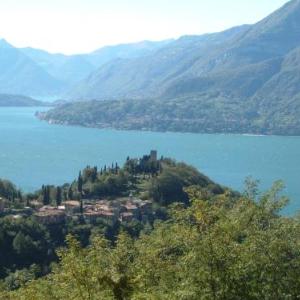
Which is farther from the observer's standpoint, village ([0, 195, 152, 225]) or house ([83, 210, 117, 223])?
house ([83, 210, 117, 223])

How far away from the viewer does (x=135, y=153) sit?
99125mm

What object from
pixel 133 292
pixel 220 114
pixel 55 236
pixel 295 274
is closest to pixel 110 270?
pixel 133 292

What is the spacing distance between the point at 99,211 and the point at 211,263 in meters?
32.0

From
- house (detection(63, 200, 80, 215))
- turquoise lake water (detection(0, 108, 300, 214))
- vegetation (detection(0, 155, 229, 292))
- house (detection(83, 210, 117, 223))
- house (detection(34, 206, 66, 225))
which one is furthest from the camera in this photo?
turquoise lake water (detection(0, 108, 300, 214))

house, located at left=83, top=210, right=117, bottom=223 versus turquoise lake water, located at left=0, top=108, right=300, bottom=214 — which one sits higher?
house, located at left=83, top=210, right=117, bottom=223

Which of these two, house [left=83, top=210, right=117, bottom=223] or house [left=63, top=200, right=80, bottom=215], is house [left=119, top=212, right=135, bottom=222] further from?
house [left=63, top=200, right=80, bottom=215]

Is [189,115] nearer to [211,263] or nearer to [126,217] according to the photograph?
[126,217]

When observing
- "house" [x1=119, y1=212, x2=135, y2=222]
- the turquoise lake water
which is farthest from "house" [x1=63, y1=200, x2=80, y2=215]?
the turquoise lake water

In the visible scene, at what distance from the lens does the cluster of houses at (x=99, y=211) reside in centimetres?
3812

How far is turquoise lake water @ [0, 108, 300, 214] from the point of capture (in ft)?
258

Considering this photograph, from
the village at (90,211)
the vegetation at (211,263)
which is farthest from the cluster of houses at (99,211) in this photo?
the vegetation at (211,263)

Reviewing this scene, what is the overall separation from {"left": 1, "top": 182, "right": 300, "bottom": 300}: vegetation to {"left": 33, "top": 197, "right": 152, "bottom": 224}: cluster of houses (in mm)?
27299

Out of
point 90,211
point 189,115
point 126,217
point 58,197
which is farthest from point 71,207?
point 189,115

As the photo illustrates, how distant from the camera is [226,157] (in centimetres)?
9919
